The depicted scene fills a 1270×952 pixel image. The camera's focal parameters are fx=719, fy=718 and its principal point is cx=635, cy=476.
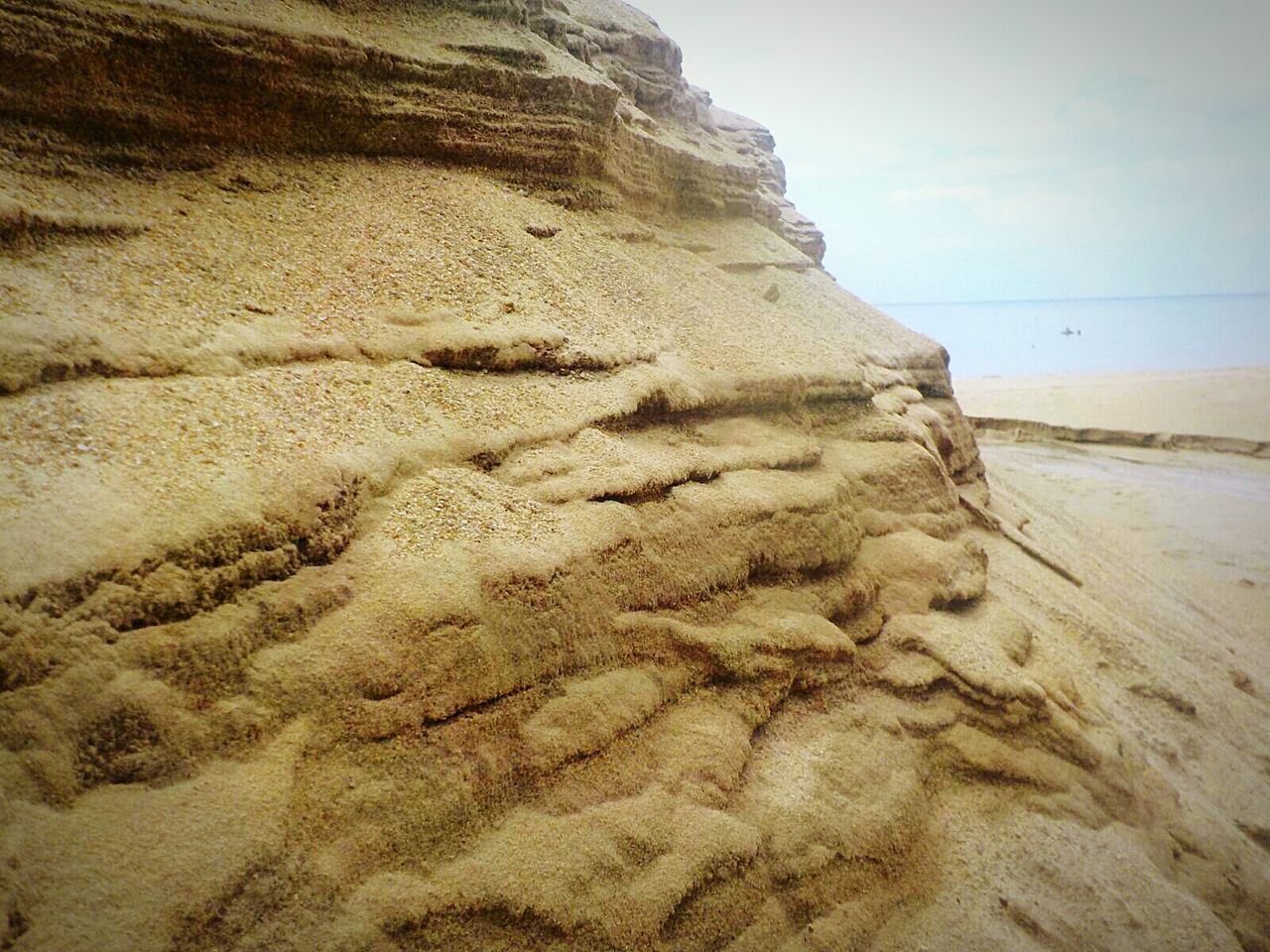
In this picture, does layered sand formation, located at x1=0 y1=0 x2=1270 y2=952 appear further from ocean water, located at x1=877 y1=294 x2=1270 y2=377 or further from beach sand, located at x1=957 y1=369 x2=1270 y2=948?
ocean water, located at x1=877 y1=294 x2=1270 y2=377

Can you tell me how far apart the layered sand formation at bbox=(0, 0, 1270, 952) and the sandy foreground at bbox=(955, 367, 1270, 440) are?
32.7 ft

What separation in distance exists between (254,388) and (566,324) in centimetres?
143

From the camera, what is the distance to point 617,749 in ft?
7.75

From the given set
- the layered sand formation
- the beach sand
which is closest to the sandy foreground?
the beach sand

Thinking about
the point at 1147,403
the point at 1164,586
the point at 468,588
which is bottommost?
the point at 1164,586

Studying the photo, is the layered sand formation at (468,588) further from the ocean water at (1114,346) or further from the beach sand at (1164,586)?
the ocean water at (1114,346)

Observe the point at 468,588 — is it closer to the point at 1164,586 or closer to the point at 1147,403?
the point at 1164,586

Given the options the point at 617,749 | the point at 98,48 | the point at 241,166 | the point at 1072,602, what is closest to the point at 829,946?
the point at 617,749

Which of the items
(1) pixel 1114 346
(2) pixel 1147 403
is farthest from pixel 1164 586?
(1) pixel 1114 346

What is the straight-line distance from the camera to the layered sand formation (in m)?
1.75

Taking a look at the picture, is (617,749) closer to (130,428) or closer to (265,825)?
(265,825)

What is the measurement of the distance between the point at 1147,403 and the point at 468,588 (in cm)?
1653

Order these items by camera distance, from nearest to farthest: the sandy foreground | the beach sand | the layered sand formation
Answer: the layered sand formation
the beach sand
the sandy foreground

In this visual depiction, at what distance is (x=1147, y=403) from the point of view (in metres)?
14.5
